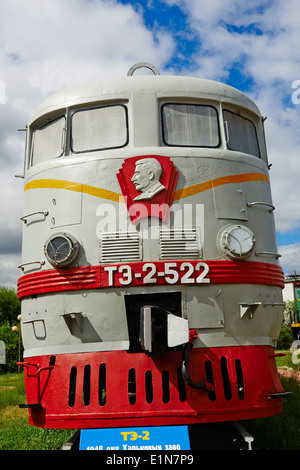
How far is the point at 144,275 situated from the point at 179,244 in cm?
57

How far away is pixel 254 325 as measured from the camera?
580 centimetres

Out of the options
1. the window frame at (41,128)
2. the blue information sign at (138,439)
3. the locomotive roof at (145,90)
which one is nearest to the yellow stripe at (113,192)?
the window frame at (41,128)

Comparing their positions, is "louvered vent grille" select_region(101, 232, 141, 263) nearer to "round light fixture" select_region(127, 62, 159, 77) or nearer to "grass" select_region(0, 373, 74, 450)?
"round light fixture" select_region(127, 62, 159, 77)

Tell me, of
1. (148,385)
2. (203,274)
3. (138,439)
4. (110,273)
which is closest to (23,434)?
(148,385)

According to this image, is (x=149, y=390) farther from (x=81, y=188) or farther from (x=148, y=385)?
(x=81, y=188)

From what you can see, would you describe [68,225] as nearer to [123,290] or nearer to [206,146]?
[123,290]

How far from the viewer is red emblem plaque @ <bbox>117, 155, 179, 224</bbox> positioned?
573 cm

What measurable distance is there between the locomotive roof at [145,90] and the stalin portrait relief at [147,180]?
3.49 feet

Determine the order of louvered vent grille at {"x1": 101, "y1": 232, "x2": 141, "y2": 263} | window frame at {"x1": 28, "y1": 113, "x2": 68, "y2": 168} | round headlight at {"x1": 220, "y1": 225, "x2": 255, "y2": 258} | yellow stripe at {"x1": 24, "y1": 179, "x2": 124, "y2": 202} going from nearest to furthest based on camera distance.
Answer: louvered vent grille at {"x1": 101, "y1": 232, "x2": 141, "y2": 263} → round headlight at {"x1": 220, "y1": 225, "x2": 255, "y2": 258} → yellow stripe at {"x1": 24, "y1": 179, "x2": 124, "y2": 202} → window frame at {"x1": 28, "y1": 113, "x2": 68, "y2": 168}

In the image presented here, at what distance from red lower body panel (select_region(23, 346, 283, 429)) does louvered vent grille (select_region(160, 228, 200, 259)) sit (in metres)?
1.12

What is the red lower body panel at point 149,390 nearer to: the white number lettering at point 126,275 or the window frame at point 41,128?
the white number lettering at point 126,275

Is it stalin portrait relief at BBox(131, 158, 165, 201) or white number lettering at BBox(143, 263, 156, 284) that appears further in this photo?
stalin portrait relief at BBox(131, 158, 165, 201)

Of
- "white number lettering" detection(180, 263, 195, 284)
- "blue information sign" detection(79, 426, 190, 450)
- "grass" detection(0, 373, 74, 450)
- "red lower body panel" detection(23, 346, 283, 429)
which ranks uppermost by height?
"white number lettering" detection(180, 263, 195, 284)

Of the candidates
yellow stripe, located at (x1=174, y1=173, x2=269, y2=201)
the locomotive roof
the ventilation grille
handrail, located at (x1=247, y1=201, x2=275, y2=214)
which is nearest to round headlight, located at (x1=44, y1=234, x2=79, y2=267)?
the ventilation grille
